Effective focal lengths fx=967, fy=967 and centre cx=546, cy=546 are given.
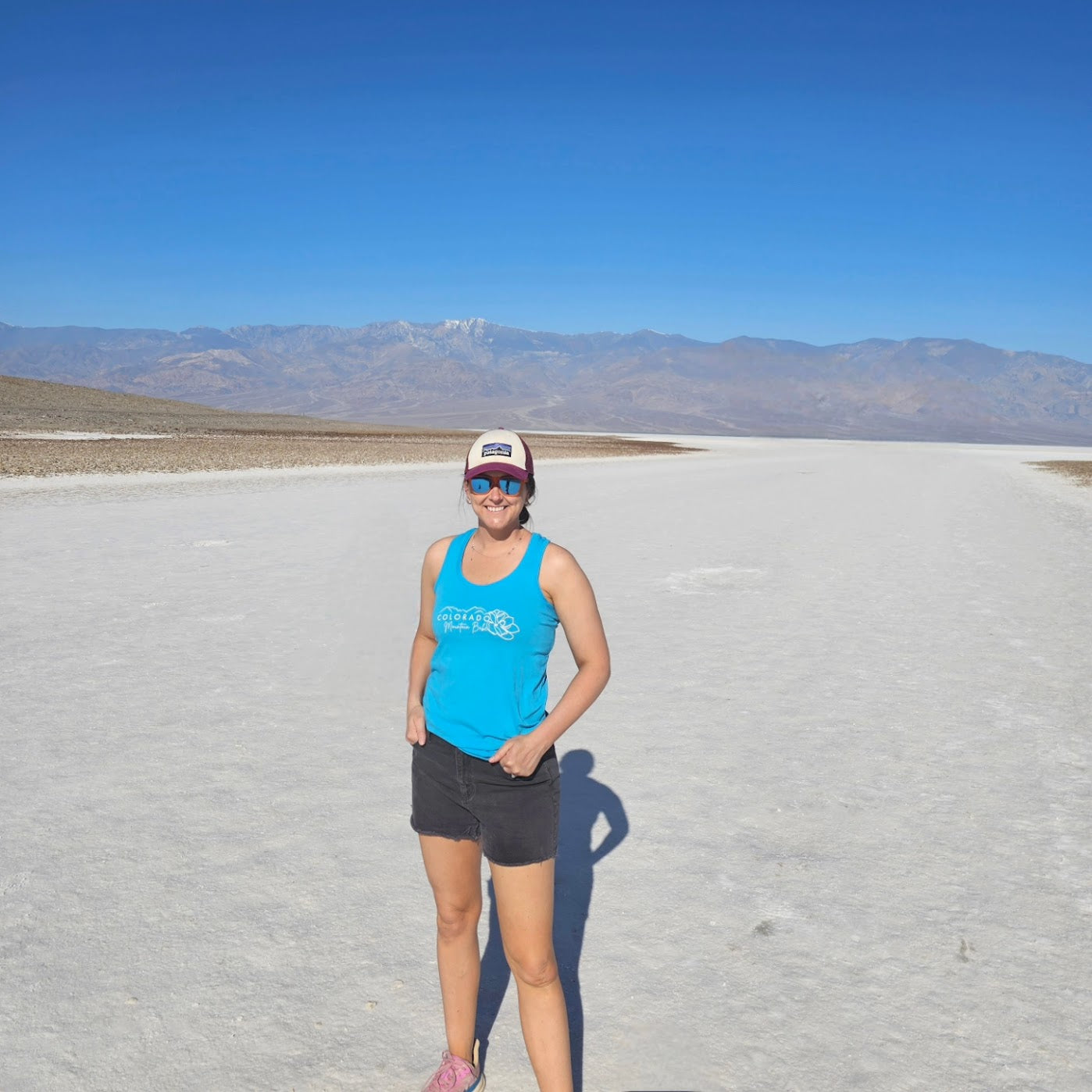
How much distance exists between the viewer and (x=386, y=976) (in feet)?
10.5

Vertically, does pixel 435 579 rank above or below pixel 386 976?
above

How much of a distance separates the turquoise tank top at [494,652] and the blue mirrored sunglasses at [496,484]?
143mm

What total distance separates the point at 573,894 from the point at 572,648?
178 cm

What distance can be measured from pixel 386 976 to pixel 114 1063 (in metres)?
0.83

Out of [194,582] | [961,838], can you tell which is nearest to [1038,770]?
[961,838]

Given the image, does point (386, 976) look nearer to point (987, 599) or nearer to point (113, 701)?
point (113, 701)

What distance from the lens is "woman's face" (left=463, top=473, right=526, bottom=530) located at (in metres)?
2.41

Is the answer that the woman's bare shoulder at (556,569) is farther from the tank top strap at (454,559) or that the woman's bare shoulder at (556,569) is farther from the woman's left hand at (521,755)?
the woman's left hand at (521,755)

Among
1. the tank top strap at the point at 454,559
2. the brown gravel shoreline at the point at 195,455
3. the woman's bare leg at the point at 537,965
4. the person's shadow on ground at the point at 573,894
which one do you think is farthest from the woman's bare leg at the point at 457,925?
the brown gravel shoreline at the point at 195,455

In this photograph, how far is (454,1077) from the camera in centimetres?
261

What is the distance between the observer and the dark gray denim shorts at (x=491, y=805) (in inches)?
95.1

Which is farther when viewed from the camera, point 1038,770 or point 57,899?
point 1038,770

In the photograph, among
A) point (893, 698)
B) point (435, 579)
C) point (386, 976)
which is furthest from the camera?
point (893, 698)

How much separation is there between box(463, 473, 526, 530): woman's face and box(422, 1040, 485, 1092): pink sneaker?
4.81 feet
